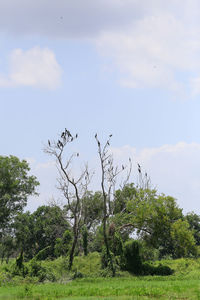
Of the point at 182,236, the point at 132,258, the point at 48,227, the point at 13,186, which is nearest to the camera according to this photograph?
the point at 132,258

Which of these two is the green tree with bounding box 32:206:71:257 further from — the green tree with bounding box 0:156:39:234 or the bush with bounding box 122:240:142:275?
the bush with bounding box 122:240:142:275

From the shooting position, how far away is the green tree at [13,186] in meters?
46.6

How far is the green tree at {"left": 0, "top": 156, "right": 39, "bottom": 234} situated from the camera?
1836 inches

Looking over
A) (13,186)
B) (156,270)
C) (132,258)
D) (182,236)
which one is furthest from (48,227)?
(182,236)

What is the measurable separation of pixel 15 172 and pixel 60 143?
13.9m

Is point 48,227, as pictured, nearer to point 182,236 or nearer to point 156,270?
point 156,270

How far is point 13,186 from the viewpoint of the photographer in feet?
154

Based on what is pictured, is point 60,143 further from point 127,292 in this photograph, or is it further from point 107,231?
point 127,292

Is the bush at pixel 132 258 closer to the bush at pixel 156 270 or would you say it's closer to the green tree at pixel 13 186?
the bush at pixel 156 270

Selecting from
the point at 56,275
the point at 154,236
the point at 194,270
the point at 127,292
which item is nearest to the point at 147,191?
the point at 154,236

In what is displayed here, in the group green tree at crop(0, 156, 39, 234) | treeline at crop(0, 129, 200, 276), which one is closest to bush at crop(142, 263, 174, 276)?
treeline at crop(0, 129, 200, 276)

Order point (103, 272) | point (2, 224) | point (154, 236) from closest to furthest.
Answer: point (103, 272) → point (154, 236) → point (2, 224)

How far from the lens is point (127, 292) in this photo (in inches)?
737

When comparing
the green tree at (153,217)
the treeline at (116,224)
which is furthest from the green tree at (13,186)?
the green tree at (153,217)
